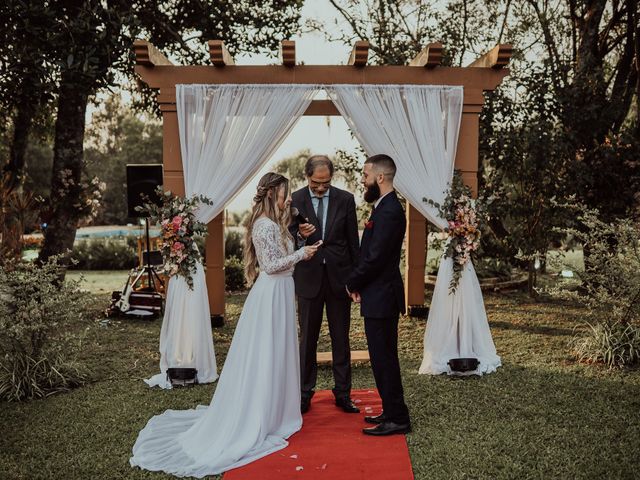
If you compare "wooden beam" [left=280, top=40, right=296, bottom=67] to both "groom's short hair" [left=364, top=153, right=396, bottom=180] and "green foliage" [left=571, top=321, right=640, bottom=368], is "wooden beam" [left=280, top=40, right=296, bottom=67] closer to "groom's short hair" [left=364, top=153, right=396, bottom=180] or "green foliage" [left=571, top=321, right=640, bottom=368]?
"groom's short hair" [left=364, top=153, right=396, bottom=180]

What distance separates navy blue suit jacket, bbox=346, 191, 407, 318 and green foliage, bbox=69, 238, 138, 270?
12.7m

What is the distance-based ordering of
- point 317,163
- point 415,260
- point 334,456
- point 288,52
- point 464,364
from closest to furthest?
point 334,456 < point 317,163 < point 464,364 < point 288,52 < point 415,260

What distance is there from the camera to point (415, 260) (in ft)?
26.9

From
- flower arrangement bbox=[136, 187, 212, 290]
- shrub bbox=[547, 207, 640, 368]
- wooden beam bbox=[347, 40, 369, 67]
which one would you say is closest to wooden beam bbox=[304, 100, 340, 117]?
wooden beam bbox=[347, 40, 369, 67]

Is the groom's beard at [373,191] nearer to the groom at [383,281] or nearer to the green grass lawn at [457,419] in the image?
the groom at [383,281]

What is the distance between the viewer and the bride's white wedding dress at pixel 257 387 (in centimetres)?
382

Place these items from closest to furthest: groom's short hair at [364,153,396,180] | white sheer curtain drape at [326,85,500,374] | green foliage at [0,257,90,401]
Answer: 1. groom's short hair at [364,153,396,180]
2. green foliage at [0,257,90,401]
3. white sheer curtain drape at [326,85,500,374]

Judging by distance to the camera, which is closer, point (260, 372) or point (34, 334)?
point (260, 372)

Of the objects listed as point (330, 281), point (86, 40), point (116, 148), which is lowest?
point (330, 281)

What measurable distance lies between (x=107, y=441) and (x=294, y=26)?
6.93 metres

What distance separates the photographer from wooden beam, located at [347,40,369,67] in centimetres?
572

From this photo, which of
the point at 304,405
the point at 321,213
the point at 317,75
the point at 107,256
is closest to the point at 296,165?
the point at 107,256

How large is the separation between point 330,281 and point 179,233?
163 centimetres

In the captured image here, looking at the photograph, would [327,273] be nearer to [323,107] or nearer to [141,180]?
[323,107]
